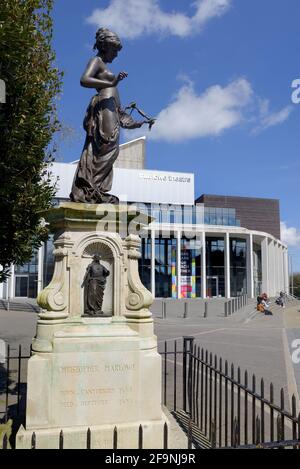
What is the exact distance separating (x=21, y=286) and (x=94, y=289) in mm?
40556

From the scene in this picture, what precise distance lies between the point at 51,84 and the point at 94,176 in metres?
3.84

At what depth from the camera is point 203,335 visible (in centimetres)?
1684

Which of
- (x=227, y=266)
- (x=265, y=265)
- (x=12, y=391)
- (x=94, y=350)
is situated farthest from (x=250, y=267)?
(x=94, y=350)

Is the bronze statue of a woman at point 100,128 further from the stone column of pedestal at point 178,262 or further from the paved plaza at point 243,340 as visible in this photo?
the stone column of pedestal at point 178,262

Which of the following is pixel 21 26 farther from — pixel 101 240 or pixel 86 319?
pixel 86 319

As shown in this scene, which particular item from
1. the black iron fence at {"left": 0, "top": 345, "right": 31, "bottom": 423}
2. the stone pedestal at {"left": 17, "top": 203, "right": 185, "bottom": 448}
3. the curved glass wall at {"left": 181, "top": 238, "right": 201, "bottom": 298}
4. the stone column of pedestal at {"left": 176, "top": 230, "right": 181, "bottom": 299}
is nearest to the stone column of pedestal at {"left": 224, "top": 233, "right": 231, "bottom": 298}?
the curved glass wall at {"left": 181, "top": 238, "right": 201, "bottom": 298}

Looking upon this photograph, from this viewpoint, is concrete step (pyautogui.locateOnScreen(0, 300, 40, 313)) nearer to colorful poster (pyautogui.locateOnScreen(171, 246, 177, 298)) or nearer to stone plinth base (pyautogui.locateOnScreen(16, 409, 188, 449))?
colorful poster (pyautogui.locateOnScreen(171, 246, 177, 298))

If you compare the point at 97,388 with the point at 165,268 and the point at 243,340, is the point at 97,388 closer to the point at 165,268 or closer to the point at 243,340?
the point at 243,340

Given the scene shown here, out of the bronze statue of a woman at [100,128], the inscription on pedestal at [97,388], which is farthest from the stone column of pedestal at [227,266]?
the inscription on pedestal at [97,388]

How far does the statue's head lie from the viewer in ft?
16.7

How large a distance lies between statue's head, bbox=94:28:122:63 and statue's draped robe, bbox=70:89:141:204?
1.52 ft

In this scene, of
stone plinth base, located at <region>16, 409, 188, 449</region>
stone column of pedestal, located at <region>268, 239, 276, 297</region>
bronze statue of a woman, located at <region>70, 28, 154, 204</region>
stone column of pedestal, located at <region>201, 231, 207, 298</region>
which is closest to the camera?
stone plinth base, located at <region>16, 409, 188, 449</region>

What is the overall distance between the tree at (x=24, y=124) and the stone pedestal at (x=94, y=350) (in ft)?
4.69

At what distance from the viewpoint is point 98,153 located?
16.5 feet
